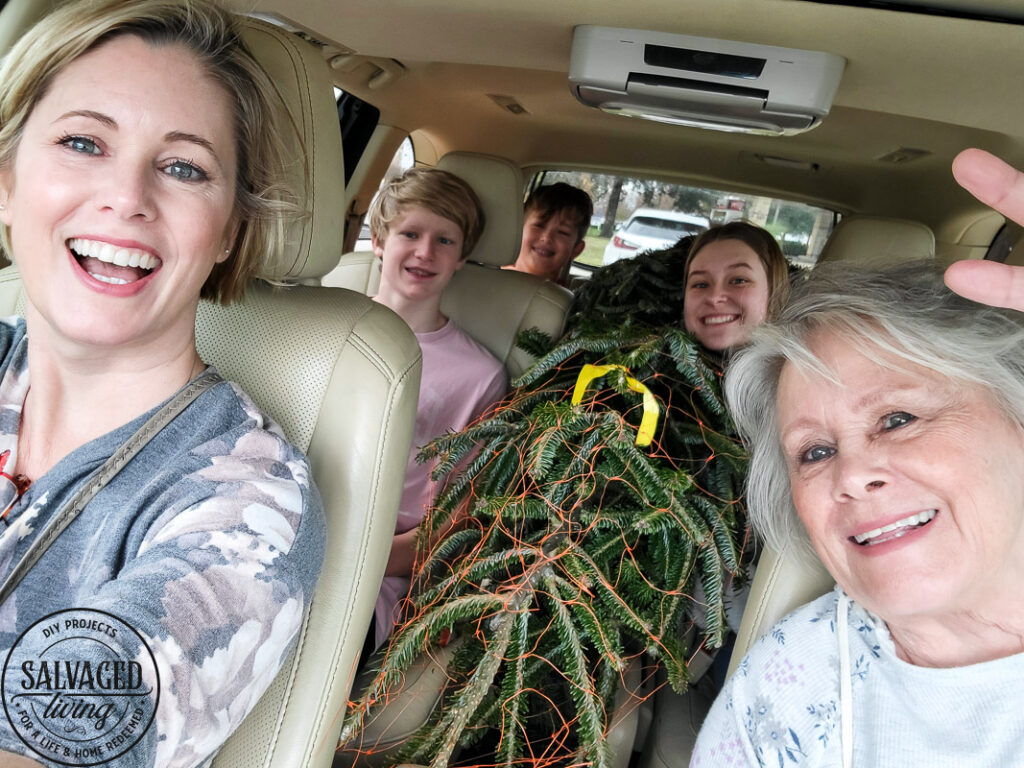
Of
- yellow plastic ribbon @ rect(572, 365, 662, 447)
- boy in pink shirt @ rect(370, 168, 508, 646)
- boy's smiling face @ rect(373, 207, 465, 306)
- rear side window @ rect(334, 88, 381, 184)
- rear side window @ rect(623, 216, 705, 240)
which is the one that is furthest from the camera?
rear side window @ rect(623, 216, 705, 240)

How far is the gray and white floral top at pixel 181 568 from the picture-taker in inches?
40.8

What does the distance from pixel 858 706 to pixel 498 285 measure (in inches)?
82.4

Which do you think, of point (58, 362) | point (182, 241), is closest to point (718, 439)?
point (182, 241)

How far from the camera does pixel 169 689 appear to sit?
104 cm

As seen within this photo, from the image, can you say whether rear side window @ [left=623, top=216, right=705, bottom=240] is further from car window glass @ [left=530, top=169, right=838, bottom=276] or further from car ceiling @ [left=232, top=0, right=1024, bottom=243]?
car ceiling @ [left=232, top=0, right=1024, bottom=243]

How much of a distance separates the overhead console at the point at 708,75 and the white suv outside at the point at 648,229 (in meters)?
1.97

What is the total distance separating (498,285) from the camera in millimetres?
3180

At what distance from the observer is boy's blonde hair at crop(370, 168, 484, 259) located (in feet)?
9.77

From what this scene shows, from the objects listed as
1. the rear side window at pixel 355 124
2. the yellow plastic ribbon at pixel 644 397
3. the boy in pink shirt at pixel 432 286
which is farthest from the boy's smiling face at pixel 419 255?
the yellow plastic ribbon at pixel 644 397

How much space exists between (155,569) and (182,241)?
0.55 metres

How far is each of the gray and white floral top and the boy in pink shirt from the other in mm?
1250

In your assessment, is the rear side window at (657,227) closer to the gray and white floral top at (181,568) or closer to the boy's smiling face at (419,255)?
the boy's smiling face at (419,255)

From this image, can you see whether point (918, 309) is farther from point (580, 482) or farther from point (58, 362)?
point (58, 362)

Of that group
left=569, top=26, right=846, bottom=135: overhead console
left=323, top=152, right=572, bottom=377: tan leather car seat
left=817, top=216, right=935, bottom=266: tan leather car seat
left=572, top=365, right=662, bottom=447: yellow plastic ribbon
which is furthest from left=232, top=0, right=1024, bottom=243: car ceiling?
left=572, top=365, right=662, bottom=447: yellow plastic ribbon
